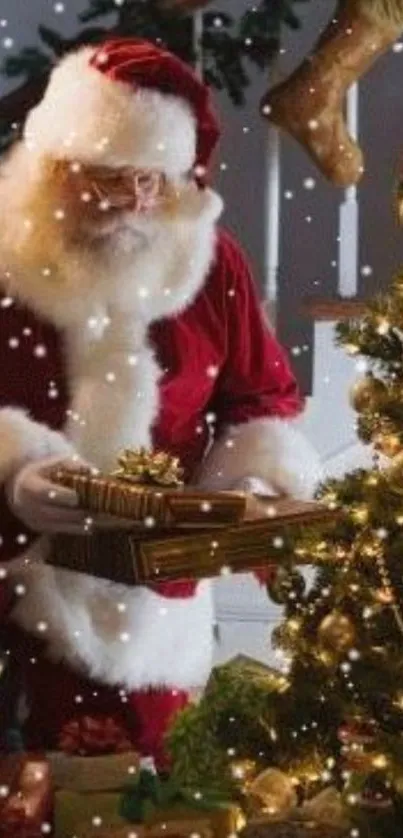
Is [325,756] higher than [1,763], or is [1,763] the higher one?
[325,756]

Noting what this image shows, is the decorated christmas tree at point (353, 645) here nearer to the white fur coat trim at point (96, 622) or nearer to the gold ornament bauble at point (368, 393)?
the gold ornament bauble at point (368, 393)

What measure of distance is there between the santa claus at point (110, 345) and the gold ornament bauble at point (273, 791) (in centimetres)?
45

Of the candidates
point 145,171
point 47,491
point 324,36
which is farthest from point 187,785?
point 324,36

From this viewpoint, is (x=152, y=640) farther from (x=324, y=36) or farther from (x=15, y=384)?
(x=324, y=36)

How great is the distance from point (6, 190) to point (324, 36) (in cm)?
61

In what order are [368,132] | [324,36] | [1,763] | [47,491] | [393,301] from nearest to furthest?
[393,301] → [1,763] → [47,491] → [324,36] → [368,132]

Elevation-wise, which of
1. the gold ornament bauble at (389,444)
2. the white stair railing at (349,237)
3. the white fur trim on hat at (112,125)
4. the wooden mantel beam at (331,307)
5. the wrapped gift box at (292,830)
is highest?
the white fur trim on hat at (112,125)

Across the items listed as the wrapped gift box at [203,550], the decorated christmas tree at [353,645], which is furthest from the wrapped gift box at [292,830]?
the wrapped gift box at [203,550]

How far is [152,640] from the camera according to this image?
229 centimetres

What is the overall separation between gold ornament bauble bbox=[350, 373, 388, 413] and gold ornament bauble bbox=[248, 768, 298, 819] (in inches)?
16.7

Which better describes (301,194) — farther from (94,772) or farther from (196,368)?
(94,772)

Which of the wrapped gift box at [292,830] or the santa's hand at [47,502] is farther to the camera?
the santa's hand at [47,502]

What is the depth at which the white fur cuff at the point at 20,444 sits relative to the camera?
2.15 metres

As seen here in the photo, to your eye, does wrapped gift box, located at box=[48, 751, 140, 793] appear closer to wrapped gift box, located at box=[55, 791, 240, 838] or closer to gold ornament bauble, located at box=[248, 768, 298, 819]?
wrapped gift box, located at box=[55, 791, 240, 838]
